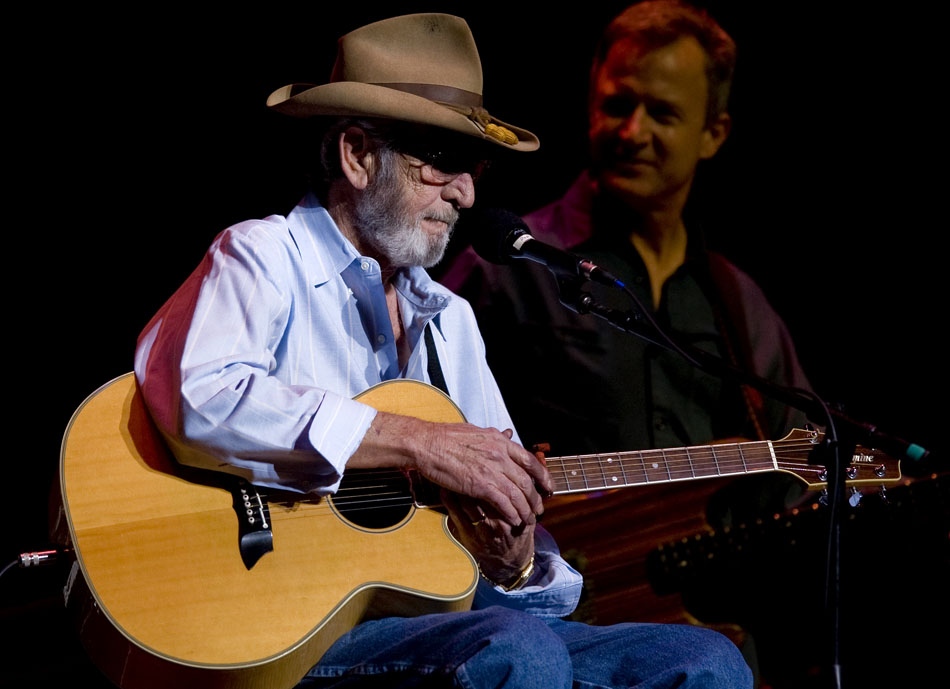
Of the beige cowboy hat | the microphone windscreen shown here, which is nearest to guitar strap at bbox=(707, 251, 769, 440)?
the beige cowboy hat

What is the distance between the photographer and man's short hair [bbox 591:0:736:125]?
3.92 meters

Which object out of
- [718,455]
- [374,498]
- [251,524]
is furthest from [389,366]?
[718,455]

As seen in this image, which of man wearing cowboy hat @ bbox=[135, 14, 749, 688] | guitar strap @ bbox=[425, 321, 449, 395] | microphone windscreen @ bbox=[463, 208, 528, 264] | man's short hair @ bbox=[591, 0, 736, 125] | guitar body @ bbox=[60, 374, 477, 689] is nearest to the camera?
guitar body @ bbox=[60, 374, 477, 689]

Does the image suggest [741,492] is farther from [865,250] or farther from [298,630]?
[298,630]

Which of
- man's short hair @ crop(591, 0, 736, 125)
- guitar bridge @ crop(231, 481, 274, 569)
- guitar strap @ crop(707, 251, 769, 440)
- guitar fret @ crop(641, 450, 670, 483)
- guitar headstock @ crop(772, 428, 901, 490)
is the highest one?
man's short hair @ crop(591, 0, 736, 125)

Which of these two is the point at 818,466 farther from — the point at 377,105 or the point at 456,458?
the point at 377,105

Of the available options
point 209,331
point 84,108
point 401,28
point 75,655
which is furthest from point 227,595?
point 84,108

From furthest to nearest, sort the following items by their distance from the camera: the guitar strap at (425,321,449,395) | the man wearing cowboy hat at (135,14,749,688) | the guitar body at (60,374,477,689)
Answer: the guitar strap at (425,321,449,395), the man wearing cowboy hat at (135,14,749,688), the guitar body at (60,374,477,689)

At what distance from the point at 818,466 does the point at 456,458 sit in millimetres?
1151

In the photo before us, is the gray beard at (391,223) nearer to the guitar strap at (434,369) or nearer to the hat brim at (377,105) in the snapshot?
the hat brim at (377,105)

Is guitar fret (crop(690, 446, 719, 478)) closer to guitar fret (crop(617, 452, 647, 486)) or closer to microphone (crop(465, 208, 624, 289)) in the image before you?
guitar fret (crop(617, 452, 647, 486))

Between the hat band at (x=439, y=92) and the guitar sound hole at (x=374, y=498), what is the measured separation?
3.54 feet

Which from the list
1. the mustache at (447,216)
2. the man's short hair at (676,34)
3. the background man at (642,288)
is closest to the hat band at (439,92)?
the mustache at (447,216)

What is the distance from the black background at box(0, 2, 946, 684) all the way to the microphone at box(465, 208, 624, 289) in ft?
2.82
